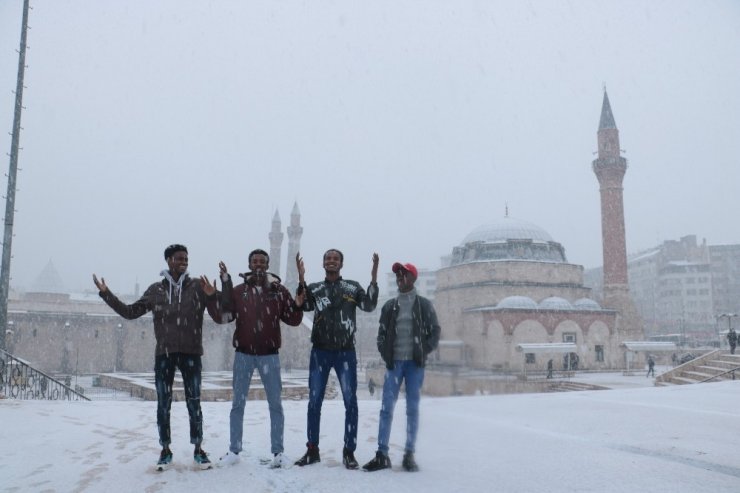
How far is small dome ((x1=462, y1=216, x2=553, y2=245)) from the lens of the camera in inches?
1438

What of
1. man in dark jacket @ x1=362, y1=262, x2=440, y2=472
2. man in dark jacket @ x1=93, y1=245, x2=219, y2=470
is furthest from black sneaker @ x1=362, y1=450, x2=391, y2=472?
man in dark jacket @ x1=93, y1=245, x2=219, y2=470

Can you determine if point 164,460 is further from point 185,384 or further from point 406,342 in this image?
point 406,342

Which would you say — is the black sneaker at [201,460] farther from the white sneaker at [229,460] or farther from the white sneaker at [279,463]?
the white sneaker at [279,463]

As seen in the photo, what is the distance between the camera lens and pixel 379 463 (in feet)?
10.8

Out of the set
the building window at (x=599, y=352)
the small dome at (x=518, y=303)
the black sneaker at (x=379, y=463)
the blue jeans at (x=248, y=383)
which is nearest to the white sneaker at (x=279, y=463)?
the blue jeans at (x=248, y=383)

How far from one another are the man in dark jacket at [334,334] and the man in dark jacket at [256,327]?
0.19m

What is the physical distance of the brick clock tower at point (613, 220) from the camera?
3281 centimetres

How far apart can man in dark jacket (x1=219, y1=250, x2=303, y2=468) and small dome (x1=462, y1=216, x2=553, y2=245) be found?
110 ft

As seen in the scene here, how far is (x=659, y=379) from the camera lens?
1597 cm

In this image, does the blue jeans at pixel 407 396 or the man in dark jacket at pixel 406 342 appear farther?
the man in dark jacket at pixel 406 342

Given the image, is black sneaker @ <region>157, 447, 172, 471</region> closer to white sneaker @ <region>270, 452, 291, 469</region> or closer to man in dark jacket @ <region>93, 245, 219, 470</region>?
man in dark jacket @ <region>93, 245, 219, 470</region>

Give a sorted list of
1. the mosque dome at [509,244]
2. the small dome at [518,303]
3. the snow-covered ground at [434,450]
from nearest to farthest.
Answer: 1. the snow-covered ground at [434,450]
2. the small dome at [518,303]
3. the mosque dome at [509,244]

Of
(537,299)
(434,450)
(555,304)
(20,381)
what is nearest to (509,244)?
(537,299)

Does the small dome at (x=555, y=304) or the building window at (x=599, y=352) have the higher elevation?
the small dome at (x=555, y=304)
